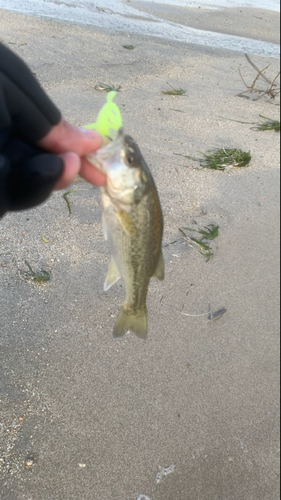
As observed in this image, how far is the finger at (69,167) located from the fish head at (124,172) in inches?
5.1

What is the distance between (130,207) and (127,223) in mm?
76

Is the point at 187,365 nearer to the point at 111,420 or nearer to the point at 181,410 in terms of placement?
the point at 181,410

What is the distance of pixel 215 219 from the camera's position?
14.8 ft

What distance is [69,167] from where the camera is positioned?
1844 millimetres

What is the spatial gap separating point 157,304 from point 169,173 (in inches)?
77.5

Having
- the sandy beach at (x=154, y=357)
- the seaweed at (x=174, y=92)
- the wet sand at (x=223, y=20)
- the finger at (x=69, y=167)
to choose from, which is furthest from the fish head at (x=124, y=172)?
the wet sand at (x=223, y=20)

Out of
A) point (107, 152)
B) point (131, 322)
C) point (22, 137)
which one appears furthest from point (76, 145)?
point (131, 322)

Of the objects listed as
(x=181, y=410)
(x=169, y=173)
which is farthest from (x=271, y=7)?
(x=181, y=410)

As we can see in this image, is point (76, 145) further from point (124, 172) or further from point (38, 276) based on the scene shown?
point (38, 276)

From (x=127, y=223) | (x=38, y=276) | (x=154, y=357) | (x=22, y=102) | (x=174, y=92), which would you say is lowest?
(x=154, y=357)

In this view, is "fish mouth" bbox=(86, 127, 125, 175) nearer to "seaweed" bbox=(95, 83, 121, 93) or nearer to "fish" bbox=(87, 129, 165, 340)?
"fish" bbox=(87, 129, 165, 340)

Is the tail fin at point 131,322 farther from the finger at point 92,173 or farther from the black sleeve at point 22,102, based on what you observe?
the black sleeve at point 22,102

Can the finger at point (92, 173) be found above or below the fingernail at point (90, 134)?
below

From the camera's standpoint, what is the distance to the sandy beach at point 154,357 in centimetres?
258
